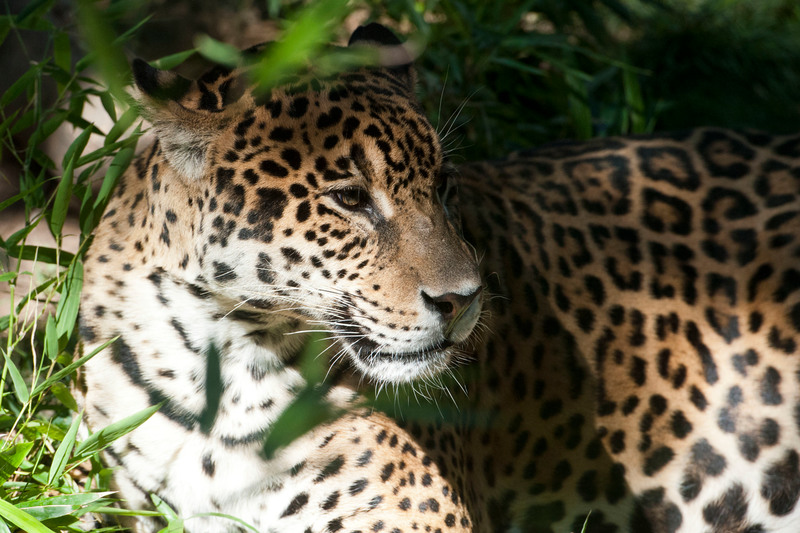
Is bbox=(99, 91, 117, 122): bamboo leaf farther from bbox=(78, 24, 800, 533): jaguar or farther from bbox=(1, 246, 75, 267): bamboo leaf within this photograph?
bbox=(1, 246, 75, 267): bamboo leaf

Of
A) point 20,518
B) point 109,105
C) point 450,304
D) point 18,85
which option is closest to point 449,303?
point 450,304

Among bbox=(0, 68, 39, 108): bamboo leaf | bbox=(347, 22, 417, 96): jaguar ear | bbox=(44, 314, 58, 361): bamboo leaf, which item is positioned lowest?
bbox=(44, 314, 58, 361): bamboo leaf

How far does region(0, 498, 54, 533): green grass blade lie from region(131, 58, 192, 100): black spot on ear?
1.50m

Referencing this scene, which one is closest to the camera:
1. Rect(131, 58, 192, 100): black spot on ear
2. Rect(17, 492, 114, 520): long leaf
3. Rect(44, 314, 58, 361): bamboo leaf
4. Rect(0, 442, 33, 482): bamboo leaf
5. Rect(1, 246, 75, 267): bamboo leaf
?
Rect(131, 58, 192, 100): black spot on ear

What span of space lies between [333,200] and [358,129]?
26 centimetres

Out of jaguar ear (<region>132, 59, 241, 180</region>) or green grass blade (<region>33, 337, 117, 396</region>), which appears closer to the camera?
jaguar ear (<region>132, 59, 241, 180</region>)

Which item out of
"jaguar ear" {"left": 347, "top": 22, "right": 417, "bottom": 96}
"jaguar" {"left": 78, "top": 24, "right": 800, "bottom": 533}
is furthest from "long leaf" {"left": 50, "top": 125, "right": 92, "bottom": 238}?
"jaguar ear" {"left": 347, "top": 22, "right": 417, "bottom": 96}

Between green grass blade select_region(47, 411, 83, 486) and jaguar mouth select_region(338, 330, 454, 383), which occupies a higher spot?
jaguar mouth select_region(338, 330, 454, 383)

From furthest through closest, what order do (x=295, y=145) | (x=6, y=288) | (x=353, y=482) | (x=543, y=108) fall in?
(x=543, y=108), (x=6, y=288), (x=353, y=482), (x=295, y=145)

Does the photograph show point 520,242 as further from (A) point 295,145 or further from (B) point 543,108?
(B) point 543,108

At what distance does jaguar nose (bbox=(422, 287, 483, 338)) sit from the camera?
9.67ft

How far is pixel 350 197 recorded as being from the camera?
3.13 m

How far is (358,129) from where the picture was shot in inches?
123

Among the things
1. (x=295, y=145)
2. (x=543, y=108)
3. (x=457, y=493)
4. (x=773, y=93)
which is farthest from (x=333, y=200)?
(x=773, y=93)
